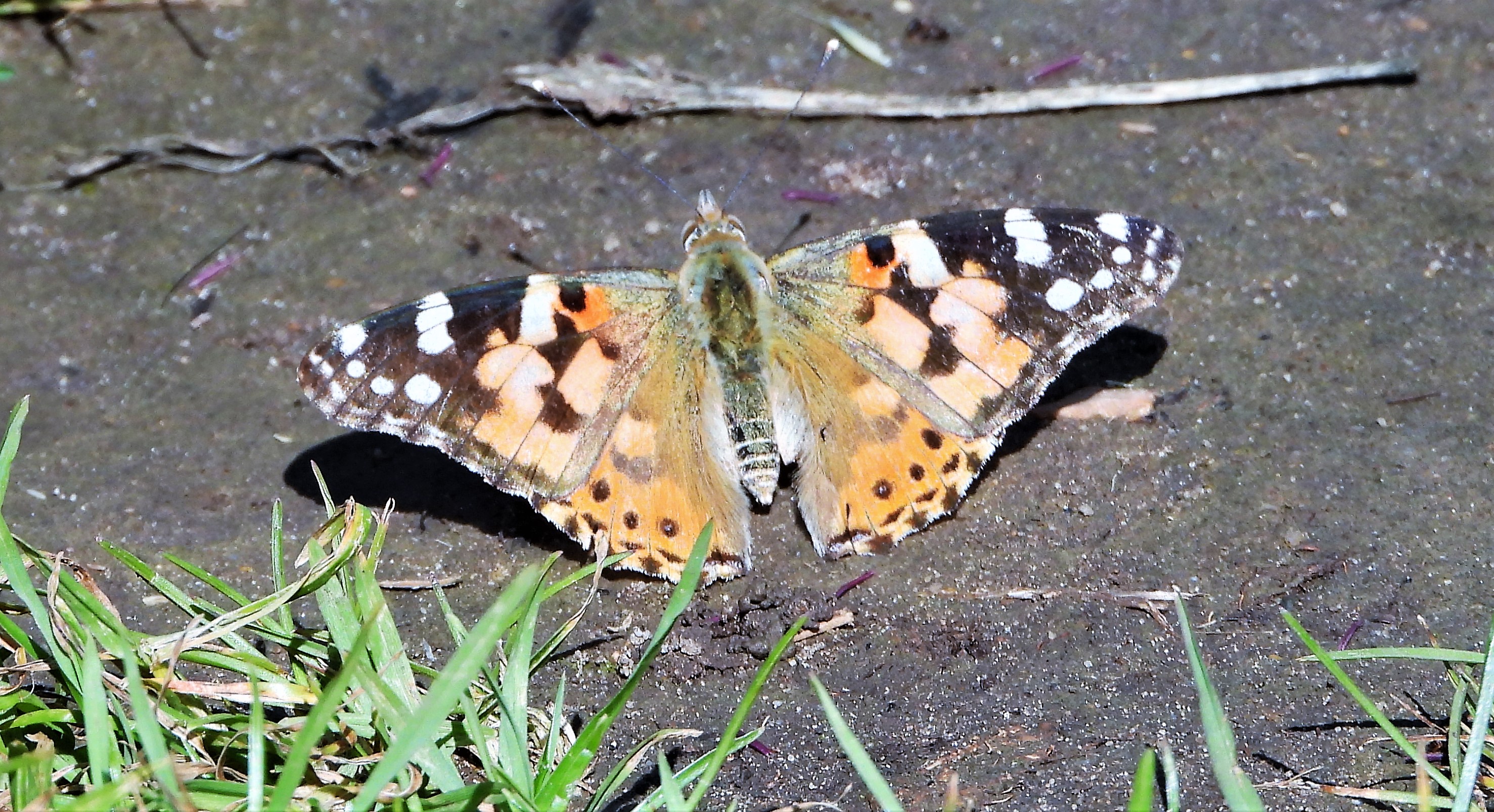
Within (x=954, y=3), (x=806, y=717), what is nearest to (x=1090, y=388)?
(x=806, y=717)

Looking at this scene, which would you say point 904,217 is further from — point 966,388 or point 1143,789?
point 1143,789

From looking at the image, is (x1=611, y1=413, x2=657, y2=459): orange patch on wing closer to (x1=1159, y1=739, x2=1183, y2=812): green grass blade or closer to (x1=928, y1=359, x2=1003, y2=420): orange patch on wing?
(x1=928, y1=359, x2=1003, y2=420): orange patch on wing

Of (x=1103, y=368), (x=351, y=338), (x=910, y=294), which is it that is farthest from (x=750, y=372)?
(x=1103, y=368)

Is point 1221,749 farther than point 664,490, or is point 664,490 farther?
point 664,490

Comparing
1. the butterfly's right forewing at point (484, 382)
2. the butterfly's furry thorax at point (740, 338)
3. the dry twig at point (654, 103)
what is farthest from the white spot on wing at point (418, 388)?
the dry twig at point (654, 103)

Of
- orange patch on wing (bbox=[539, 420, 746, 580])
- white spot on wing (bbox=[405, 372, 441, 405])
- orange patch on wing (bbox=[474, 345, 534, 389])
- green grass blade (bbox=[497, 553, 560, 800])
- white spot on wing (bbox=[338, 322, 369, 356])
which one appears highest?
white spot on wing (bbox=[338, 322, 369, 356])

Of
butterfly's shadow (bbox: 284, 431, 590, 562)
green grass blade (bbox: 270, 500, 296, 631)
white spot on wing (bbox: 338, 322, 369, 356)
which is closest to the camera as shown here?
green grass blade (bbox: 270, 500, 296, 631)

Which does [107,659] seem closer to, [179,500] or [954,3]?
[179,500]

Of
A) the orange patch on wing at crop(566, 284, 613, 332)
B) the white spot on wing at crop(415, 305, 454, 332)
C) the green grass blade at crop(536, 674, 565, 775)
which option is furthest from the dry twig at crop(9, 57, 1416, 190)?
the green grass blade at crop(536, 674, 565, 775)

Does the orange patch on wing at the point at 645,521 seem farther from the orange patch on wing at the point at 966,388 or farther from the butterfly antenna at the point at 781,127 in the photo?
the butterfly antenna at the point at 781,127

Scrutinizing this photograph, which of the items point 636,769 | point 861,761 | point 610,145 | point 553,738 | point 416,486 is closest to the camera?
point 861,761
